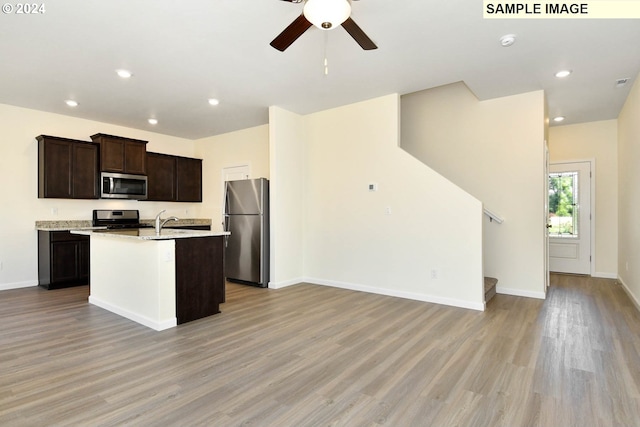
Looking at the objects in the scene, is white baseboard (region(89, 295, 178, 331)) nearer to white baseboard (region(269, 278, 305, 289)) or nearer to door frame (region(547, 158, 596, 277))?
white baseboard (region(269, 278, 305, 289))

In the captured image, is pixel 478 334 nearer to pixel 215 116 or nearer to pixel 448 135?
pixel 448 135

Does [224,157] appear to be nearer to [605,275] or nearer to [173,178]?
[173,178]

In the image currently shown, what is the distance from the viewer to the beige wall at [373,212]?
13.2ft

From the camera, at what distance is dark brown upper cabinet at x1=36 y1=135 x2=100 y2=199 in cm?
497

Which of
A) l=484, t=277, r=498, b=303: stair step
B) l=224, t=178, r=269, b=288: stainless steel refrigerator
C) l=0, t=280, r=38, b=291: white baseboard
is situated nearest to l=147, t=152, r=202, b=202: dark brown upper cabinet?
l=224, t=178, r=269, b=288: stainless steel refrigerator

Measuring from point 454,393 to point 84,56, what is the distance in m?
4.33

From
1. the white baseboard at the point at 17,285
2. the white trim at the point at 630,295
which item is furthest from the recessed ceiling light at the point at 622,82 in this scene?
the white baseboard at the point at 17,285

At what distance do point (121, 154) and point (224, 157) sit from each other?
179 centimetres

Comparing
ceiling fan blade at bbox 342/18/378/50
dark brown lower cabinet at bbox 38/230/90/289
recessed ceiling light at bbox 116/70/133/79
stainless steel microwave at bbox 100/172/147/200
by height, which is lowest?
dark brown lower cabinet at bbox 38/230/90/289

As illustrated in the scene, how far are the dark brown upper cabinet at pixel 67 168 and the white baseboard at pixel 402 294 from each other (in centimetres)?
383

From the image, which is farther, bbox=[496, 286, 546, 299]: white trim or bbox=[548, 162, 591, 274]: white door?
bbox=[548, 162, 591, 274]: white door

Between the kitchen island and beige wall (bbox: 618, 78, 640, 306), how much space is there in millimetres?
4857

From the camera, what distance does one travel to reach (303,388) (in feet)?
6.98

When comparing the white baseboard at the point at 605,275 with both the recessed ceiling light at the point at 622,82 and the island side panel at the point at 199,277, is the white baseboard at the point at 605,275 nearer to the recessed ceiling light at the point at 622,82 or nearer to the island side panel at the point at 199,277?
the recessed ceiling light at the point at 622,82
